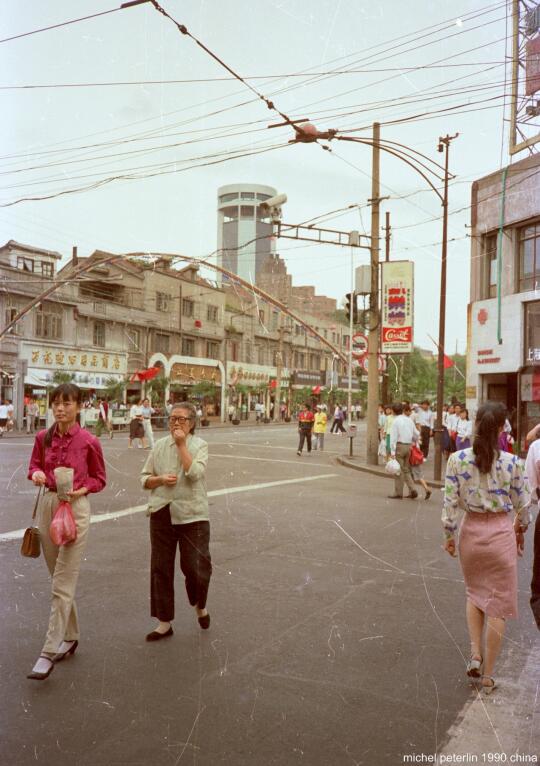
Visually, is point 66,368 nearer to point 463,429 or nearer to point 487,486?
point 463,429

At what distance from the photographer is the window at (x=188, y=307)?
5480 centimetres

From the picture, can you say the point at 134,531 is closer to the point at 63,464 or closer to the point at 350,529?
the point at 350,529

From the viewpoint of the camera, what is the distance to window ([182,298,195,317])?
54800 mm

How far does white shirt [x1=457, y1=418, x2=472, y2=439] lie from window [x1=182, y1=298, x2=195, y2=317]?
38.8 metres

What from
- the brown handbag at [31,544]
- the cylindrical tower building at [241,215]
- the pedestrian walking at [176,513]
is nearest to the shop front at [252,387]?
the pedestrian walking at [176,513]

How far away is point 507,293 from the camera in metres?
23.4

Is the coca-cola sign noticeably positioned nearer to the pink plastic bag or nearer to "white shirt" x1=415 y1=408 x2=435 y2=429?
"white shirt" x1=415 y1=408 x2=435 y2=429

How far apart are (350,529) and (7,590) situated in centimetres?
472

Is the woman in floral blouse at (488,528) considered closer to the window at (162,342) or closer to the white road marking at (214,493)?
the white road marking at (214,493)

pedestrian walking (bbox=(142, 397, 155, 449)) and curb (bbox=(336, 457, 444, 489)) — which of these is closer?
curb (bbox=(336, 457, 444, 489))

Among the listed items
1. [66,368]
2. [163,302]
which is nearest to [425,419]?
[66,368]

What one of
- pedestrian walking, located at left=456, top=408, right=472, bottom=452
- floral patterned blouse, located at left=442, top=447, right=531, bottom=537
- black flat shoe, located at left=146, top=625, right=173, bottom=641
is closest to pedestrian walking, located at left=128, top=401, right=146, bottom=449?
pedestrian walking, located at left=456, top=408, right=472, bottom=452

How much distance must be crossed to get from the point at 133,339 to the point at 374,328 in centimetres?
3110

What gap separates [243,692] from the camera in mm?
3961
